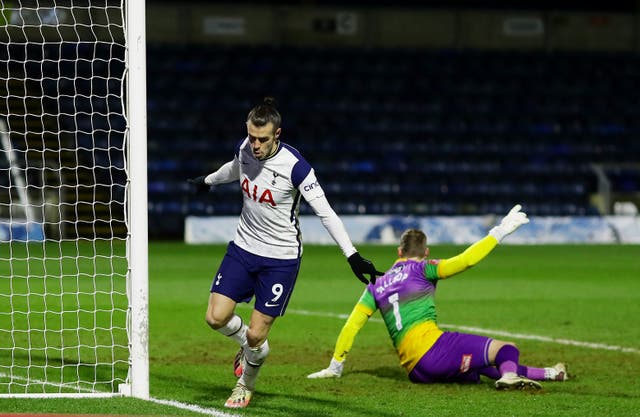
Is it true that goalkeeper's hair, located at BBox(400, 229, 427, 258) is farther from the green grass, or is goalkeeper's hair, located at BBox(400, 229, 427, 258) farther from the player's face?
the player's face

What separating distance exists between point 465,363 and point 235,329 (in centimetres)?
167

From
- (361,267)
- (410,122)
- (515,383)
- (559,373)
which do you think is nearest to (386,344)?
(559,373)

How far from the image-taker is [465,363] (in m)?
8.21

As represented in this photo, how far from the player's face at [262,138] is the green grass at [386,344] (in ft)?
5.25

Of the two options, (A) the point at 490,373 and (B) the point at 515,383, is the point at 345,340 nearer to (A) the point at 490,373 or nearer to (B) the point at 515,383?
(A) the point at 490,373

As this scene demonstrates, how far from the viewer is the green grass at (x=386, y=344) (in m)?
7.38

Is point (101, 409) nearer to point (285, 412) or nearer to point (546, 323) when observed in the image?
point (285, 412)

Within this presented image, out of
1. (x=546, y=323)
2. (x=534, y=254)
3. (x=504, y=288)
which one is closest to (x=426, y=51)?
(x=534, y=254)

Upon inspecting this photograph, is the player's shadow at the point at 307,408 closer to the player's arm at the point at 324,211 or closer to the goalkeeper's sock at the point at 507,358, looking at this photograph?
the player's arm at the point at 324,211

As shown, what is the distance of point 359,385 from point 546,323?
4.75 metres

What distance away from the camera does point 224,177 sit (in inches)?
310

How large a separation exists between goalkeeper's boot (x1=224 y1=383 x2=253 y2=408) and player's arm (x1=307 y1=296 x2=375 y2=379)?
4.04ft

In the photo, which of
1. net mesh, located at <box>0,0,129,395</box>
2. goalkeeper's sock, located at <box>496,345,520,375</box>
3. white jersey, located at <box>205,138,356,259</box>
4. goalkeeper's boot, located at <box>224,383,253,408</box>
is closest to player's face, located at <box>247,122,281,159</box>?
white jersey, located at <box>205,138,356,259</box>

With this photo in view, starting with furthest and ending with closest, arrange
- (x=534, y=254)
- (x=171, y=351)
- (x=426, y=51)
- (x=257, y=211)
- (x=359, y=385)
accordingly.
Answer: (x=426, y=51) < (x=534, y=254) < (x=171, y=351) < (x=359, y=385) < (x=257, y=211)
